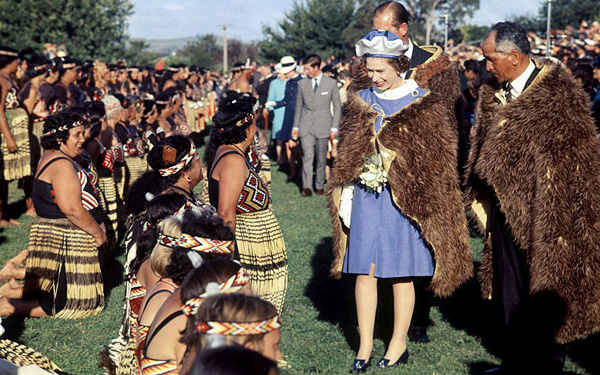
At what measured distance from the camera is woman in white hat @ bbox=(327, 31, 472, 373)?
4.42m

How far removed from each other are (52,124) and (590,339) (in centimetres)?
466

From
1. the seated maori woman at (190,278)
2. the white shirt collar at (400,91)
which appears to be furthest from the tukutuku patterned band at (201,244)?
the white shirt collar at (400,91)

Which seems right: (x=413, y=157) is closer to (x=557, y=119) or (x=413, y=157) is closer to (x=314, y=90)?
(x=557, y=119)

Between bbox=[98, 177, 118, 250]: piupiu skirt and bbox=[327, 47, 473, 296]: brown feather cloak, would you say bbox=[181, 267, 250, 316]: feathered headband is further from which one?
bbox=[98, 177, 118, 250]: piupiu skirt

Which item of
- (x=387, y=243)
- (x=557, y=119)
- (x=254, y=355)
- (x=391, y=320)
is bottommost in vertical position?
(x=391, y=320)

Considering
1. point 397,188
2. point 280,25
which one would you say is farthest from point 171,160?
point 280,25

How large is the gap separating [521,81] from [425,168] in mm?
795

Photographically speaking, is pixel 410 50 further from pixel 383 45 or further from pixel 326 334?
pixel 326 334

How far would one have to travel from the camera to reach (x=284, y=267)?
5199 mm

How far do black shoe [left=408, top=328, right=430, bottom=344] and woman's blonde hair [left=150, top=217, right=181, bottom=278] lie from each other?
2657 millimetres

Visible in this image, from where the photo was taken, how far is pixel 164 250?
10.7 feet

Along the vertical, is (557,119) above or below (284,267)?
above

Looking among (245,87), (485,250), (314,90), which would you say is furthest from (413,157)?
(245,87)

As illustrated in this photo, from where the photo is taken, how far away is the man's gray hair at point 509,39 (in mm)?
4164
